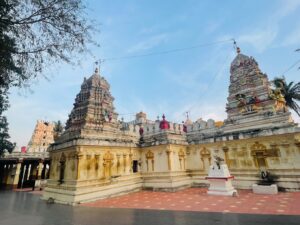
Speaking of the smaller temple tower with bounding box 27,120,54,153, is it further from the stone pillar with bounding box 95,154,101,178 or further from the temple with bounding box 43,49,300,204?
the stone pillar with bounding box 95,154,101,178

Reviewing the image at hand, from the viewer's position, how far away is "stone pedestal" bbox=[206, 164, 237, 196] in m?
11.1

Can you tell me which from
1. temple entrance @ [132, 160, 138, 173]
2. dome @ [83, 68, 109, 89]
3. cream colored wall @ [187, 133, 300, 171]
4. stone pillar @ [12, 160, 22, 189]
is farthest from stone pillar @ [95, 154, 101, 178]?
stone pillar @ [12, 160, 22, 189]

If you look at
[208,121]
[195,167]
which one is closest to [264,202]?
[195,167]

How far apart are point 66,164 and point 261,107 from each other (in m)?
16.2

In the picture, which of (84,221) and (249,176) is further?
(249,176)

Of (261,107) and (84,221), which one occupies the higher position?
(261,107)

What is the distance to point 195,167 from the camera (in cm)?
1580

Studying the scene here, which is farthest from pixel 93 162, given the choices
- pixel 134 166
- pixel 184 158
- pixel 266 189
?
pixel 266 189

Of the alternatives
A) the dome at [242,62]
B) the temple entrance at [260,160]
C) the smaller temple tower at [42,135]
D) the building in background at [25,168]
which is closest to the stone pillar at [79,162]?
the temple entrance at [260,160]

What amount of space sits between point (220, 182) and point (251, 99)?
9.29 meters

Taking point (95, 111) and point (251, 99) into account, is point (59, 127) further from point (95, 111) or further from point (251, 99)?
point (251, 99)

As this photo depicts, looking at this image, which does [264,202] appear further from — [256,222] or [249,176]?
[249,176]

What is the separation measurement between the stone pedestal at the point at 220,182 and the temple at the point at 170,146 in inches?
98.4

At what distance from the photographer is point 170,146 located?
14.9m
